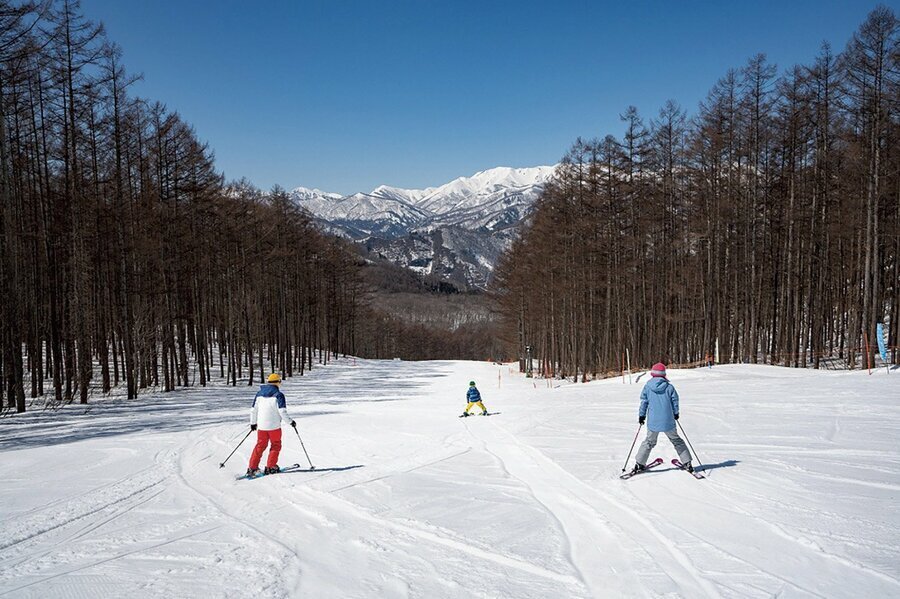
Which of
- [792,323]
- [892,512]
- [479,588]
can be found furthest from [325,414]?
[792,323]

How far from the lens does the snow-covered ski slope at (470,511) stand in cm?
504

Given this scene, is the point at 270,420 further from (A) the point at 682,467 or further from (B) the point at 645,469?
(A) the point at 682,467

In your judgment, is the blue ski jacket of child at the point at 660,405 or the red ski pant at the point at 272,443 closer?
the blue ski jacket of child at the point at 660,405

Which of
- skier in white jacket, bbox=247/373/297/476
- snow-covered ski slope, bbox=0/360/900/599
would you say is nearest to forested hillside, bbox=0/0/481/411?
snow-covered ski slope, bbox=0/360/900/599

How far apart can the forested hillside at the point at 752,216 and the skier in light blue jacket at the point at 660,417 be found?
682 inches

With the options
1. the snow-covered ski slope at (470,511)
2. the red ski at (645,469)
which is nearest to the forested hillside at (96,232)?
the snow-covered ski slope at (470,511)

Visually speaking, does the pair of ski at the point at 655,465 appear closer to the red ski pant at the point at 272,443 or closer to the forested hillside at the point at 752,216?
the red ski pant at the point at 272,443

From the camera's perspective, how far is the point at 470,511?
730 cm

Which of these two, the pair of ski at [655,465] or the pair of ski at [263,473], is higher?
the pair of ski at [655,465]

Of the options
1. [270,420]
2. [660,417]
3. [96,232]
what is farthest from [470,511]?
[96,232]

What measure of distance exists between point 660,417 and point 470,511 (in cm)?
387

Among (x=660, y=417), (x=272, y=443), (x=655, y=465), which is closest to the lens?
(x=660, y=417)

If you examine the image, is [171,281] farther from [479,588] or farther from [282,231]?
[479,588]

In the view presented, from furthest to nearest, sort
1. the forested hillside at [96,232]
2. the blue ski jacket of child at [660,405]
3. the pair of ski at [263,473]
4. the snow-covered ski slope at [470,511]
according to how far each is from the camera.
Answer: the forested hillside at [96,232] < the pair of ski at [263,473] < the blue ski jacket of child at [660,405] < the snow-covered ski slope at [470,511]
